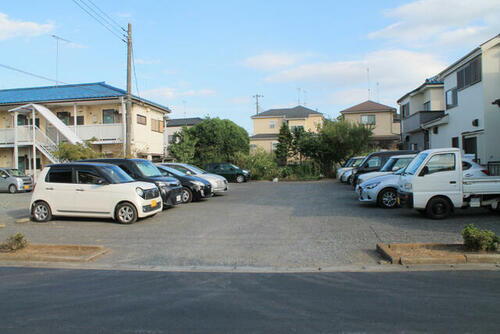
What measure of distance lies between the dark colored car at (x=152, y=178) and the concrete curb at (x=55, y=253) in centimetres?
509

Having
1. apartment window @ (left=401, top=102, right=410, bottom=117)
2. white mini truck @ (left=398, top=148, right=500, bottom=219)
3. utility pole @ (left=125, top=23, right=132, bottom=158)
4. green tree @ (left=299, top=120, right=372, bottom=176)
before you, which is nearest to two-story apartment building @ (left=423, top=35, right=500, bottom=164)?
white mini truck @ (left=398, top=148, right=500, bottom=219)

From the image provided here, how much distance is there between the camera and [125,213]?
1140cm

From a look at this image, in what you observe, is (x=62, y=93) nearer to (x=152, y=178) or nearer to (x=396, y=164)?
(x=152, y=178)

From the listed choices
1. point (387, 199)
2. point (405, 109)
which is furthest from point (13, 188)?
point (405, 109)

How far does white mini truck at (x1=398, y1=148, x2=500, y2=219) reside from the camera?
34.7ft

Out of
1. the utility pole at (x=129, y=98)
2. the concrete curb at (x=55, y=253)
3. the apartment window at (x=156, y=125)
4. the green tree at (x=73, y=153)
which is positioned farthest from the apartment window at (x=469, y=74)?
the apartment window at (x=156, y=125)

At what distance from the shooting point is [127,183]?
37.6 feet

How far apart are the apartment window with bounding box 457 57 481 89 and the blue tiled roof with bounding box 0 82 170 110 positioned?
21342 mm

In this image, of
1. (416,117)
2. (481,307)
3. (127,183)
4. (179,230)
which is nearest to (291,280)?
(481,307)

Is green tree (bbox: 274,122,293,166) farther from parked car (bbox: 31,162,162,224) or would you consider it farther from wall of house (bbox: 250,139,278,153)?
parked car (bbox: 31,162,162,224)

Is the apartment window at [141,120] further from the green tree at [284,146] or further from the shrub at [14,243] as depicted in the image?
the shrub at [14,243]

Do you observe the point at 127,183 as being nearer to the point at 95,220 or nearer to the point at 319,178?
the point at 95,220

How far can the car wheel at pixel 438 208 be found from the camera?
423 inches

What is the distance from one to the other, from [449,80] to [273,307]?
22.7 meters
